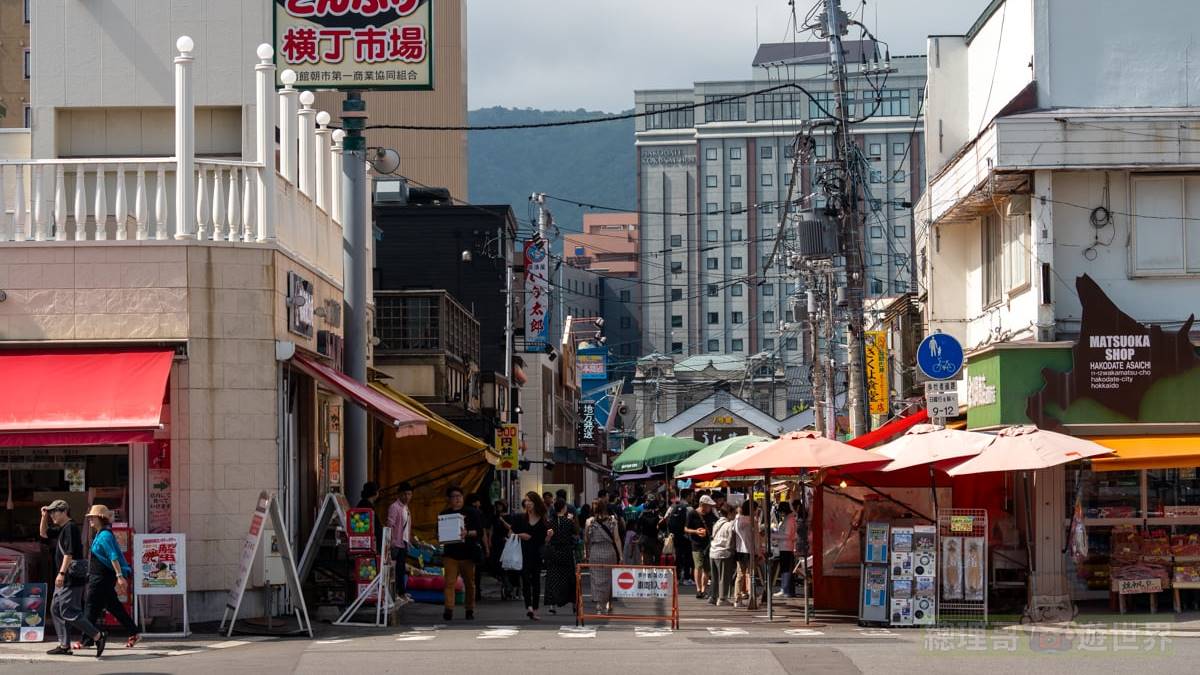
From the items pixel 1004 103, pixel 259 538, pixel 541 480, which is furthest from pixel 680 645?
pixel 541 480

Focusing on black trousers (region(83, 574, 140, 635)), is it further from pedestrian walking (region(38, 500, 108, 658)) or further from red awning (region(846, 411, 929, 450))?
red awning (region(846, 411, 929, 450))

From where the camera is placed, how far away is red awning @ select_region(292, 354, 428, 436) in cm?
2016

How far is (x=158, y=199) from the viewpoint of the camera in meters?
19.0

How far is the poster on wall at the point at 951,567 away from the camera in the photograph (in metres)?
20.4

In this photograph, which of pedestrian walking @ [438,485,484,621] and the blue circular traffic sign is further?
the blue circular traffic sign

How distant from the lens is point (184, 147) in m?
18.9

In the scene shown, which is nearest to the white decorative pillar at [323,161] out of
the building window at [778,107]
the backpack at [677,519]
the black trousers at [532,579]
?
the black trousers at [532,579]

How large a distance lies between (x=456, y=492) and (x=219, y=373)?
178 inches

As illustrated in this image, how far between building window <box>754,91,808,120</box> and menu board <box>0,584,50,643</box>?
156508 millimetres

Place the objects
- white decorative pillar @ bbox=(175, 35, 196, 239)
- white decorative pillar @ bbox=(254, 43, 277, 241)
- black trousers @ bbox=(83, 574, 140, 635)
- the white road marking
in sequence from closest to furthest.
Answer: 1. black trousers @ bbox=(83, 574, 140, 635)
2. the white road marking
3. white decorative pillar @ bbox=(175, 35, 196, 239)
4. white decorative pillar @ bbox=(254, 43, 277, 241)

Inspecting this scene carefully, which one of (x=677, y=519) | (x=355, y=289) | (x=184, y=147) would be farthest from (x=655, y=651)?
(x=677, y=519)

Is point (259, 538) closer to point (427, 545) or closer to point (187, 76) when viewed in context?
point (187, 76)

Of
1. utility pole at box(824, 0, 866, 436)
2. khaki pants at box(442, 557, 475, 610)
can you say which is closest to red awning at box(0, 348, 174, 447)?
khaki pants at box(442, 557, 475, 610)

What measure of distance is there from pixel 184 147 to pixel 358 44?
4610mm
